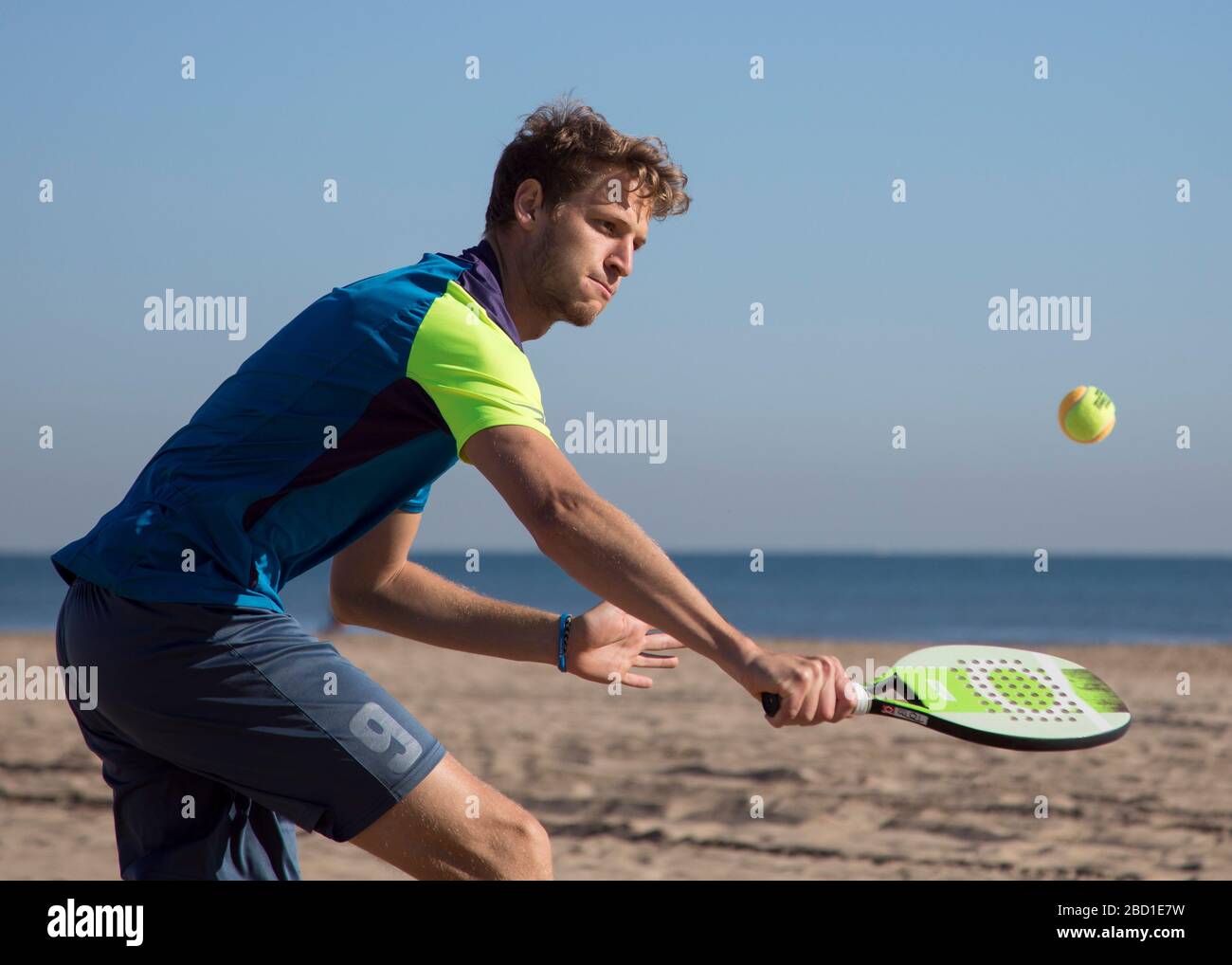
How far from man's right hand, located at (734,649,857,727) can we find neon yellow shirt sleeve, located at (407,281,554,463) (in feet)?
2.08

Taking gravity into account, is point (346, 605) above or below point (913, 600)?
above

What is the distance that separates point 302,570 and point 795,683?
1.10m

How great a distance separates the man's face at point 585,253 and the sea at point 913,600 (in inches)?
520

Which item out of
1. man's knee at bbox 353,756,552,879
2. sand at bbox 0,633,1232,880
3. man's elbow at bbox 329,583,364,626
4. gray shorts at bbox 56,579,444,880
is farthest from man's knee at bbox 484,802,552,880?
sand at bbox 0,633,1232,880

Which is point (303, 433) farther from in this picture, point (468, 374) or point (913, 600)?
point (913, 600)

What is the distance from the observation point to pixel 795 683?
262cm

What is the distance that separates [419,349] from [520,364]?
0.68 feet

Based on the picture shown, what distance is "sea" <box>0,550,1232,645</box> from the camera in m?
34.2

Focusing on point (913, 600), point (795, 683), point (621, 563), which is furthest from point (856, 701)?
point (913, 600)

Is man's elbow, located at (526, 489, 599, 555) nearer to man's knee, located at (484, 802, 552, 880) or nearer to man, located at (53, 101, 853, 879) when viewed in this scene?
man, located at (53, 101, 853, 879)

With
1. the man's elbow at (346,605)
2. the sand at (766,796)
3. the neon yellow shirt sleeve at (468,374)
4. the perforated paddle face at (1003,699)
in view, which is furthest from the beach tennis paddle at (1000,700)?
the sand at (766,796)
